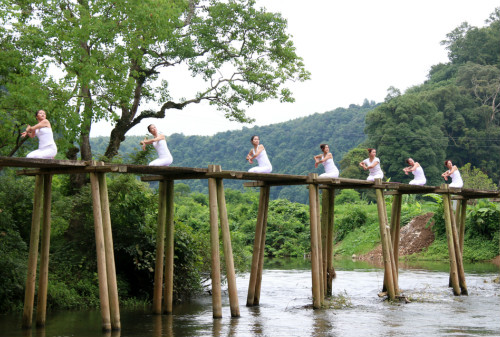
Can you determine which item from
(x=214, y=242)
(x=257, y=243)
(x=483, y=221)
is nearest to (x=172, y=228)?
(x=214, y=242)

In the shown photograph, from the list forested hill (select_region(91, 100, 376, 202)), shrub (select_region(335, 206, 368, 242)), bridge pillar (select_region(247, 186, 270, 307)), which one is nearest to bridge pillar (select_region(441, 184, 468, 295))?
bridge pillar (select_region(247, 186, 270, 307))

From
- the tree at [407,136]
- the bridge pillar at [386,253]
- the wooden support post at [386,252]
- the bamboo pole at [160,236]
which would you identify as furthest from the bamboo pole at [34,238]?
the tree at [407,136]

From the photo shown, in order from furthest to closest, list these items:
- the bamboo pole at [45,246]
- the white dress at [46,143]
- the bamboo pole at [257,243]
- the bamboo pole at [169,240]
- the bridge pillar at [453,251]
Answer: the bridge pillar at [453,251] → the bamboo pole at [257,243] → the bamboo pole at [169,240] → the bamboo pole at [45,246] → the white dress at [46,143]

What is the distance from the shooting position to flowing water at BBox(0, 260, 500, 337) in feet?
49.2

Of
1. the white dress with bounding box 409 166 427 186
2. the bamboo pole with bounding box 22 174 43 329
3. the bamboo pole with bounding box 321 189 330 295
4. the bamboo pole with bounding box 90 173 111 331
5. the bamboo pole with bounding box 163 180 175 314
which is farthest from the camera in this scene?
the white dress with bounding box 409 166 427 186

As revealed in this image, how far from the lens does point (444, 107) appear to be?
212 ft

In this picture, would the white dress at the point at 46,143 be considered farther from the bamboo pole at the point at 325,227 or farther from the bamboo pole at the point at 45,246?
the bamboo pole at the point at 325,227

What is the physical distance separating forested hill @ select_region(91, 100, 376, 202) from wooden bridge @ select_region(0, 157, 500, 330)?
156 ft

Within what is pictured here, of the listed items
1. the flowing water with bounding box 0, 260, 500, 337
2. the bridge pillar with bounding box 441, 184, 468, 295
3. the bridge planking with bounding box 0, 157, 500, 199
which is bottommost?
the flowing water with bounding box 0, 260, 500, 337

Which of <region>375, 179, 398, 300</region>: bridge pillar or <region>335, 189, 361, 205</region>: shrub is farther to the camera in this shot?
<region>335, 189, 361, 205</region>: shrub

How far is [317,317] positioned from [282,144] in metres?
59.1

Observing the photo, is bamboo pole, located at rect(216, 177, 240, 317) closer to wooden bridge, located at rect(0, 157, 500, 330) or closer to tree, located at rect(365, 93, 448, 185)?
wooden bridge, located at rect(0, 157, 500, 330)

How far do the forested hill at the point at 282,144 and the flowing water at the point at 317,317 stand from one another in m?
45.6

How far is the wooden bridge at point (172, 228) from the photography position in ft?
46.7
